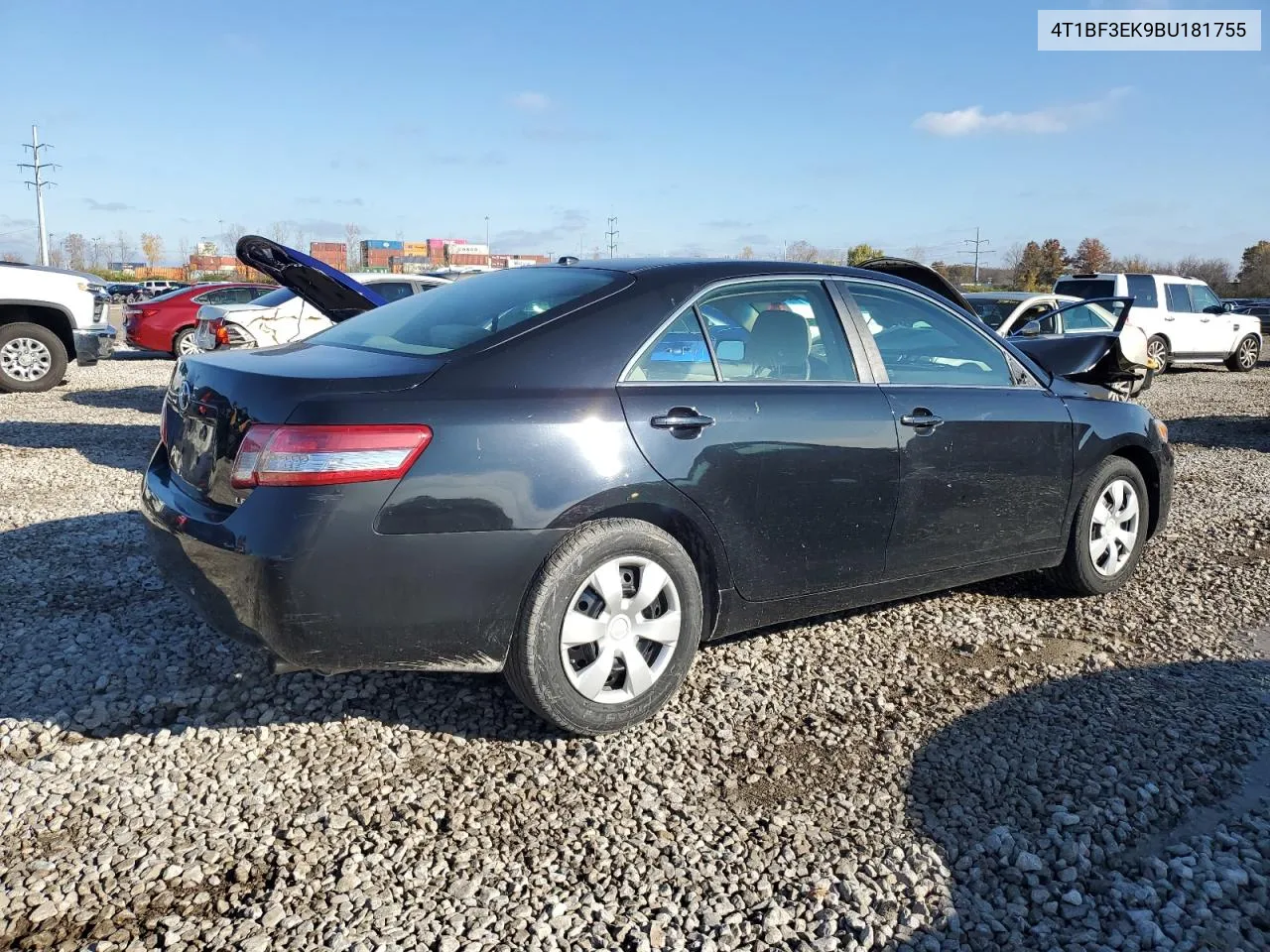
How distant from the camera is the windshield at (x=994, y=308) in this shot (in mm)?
12083

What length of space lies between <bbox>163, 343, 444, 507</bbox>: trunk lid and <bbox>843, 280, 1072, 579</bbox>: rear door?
1.87 metres

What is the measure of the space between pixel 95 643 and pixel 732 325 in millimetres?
2781

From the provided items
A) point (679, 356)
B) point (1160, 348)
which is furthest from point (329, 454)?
point (1160, 348)

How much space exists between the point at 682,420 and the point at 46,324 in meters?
11.3

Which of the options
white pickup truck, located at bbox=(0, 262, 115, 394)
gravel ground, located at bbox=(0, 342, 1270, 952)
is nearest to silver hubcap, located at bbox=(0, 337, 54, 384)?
white pickup truck, located at bbox=(0, 262, 115, 394)

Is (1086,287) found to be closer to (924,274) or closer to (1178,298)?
(1178,298)

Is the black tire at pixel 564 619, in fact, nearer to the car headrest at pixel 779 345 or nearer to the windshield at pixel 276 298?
the car headrest at pixel 779 345

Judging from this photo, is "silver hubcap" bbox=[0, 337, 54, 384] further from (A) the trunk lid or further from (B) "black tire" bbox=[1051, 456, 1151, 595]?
(B) "black tire" bbox=[1051, 456, 1151, 595]

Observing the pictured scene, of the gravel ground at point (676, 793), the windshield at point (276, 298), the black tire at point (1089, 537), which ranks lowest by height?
the gravel ground at point (676, 793)

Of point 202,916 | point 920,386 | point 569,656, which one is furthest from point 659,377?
point 202,916

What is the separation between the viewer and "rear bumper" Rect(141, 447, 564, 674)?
2713mm

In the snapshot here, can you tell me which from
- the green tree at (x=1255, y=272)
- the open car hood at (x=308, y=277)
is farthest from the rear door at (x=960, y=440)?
the green tree at (x=1255, y=272)

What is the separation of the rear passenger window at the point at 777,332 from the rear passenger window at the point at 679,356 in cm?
6

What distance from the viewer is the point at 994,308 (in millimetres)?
12242
